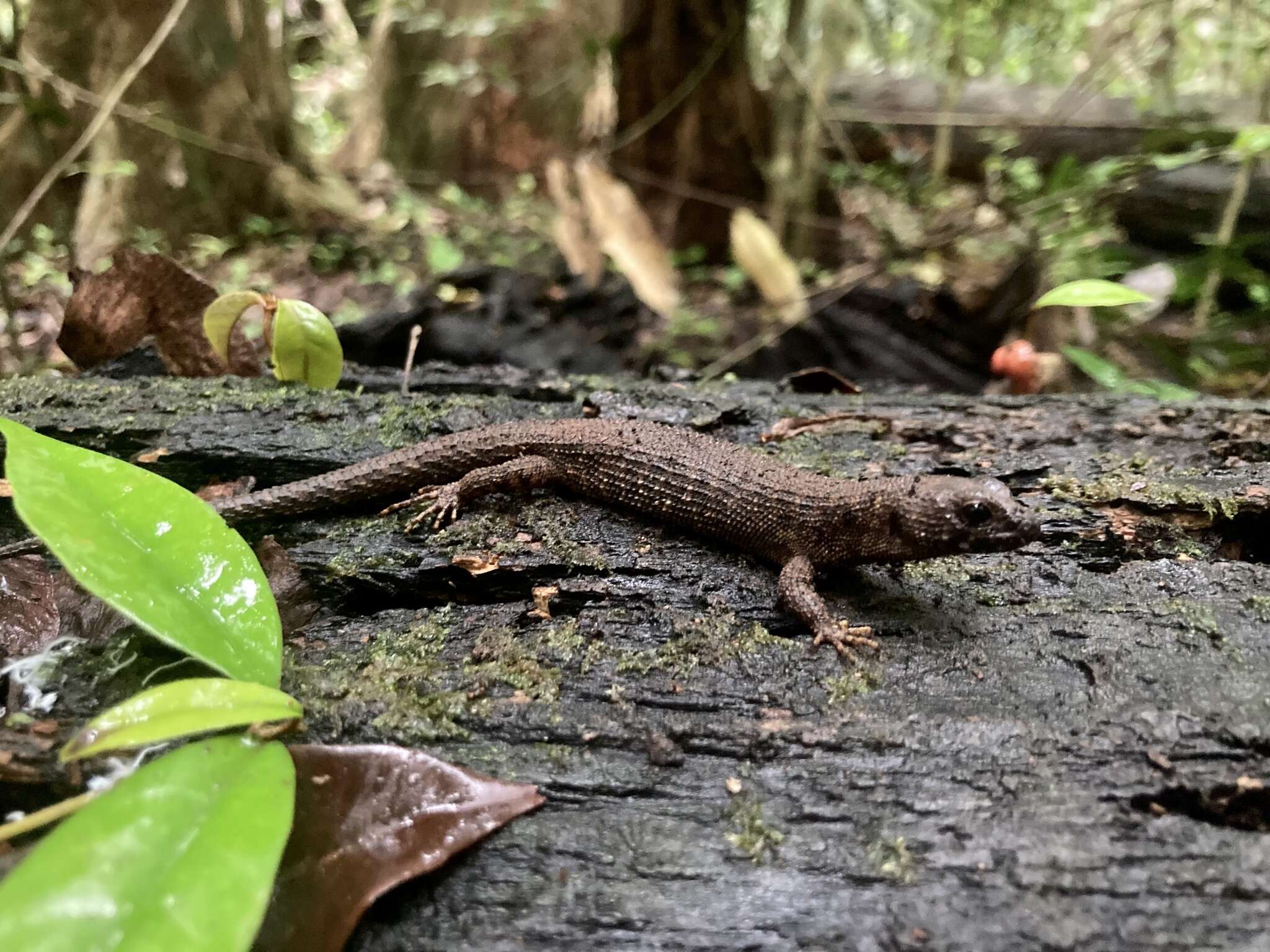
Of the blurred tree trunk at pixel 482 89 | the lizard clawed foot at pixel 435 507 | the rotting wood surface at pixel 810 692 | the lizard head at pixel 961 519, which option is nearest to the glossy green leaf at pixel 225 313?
the rotting wood surface at pixel 810 692

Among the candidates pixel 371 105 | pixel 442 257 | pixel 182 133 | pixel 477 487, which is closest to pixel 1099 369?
pixel 477 487

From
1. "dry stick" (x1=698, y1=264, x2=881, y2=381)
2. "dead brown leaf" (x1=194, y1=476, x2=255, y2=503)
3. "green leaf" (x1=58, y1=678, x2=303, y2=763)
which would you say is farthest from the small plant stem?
"dry stick" (x1=698, y1=264, x2=881, y2=381)

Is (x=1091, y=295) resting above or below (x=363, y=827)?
above

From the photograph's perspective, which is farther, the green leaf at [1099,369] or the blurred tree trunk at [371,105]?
the blurred tree trunk at [371,105]

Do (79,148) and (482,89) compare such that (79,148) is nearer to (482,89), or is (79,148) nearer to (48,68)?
(48,68)

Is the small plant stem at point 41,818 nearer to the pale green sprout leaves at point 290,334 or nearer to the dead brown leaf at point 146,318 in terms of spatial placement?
the pale green sprout leaves at point 290,334

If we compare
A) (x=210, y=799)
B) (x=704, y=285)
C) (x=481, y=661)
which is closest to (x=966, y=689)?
(x=481, y=661)
